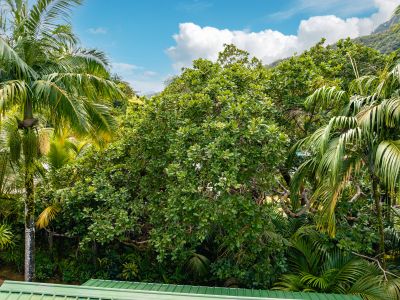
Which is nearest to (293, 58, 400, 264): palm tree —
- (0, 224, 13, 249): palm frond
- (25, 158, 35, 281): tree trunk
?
(25, 158, 35, 281): tree trunk

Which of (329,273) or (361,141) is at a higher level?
(361,141)

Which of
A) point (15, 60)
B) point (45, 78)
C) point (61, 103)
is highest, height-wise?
point (15, 60)

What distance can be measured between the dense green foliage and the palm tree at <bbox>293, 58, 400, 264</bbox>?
2 centimetres

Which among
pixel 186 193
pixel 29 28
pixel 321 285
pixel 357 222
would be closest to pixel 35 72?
pixel 29 28

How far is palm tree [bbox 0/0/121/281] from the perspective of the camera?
23.0 ft

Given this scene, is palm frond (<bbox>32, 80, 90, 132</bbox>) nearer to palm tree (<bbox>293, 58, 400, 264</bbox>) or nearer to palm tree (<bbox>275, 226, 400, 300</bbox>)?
palm tree (<bbox>293, 58, 400, 264</bbox>)

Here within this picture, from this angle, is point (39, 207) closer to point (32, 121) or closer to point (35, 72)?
point (32, 121)

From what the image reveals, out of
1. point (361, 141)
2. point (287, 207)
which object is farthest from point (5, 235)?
point (361, 141)

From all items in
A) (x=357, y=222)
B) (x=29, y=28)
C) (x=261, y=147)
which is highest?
(x=29, y=28)

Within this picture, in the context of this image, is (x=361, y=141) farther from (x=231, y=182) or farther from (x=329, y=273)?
(x=329, y=273)

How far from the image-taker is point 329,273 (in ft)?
23.2

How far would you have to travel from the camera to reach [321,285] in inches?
271

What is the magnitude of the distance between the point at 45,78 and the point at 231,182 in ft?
15.5

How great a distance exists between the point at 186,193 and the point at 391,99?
413 cm
